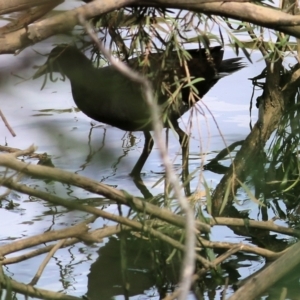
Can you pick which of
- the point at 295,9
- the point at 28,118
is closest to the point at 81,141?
the point at 28,118

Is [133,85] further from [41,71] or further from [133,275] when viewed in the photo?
[133,275]

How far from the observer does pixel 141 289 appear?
6.92 ft

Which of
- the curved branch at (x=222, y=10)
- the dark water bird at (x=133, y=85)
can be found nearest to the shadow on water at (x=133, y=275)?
the dark water bird at (x=133, y=85)

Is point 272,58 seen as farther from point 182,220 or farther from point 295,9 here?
point 182,220

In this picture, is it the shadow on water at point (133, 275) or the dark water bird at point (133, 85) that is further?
the shadow on water at point (133, 275)

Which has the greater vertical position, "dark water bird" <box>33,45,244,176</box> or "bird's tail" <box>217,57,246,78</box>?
"dark water bird" <box>33,45,244,176</box>

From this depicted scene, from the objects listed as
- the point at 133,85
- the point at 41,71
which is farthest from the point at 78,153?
the point at 133,85

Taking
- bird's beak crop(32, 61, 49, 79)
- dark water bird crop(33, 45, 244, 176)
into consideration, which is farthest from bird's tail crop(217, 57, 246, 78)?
bird's beak crop(32, 61, 49, 79)

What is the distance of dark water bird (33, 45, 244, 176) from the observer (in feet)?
2.45

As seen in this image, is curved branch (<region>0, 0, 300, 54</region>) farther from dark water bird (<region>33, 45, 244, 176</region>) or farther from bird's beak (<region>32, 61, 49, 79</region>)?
bird's beak (<region>32, 61, 49, 79</region>)

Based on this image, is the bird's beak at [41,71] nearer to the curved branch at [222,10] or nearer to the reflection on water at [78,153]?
the reflection on water at [78,153]

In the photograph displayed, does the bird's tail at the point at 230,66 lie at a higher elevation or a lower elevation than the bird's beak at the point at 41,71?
lower

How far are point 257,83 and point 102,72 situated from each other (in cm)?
200

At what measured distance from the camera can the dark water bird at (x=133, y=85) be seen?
747 mm
